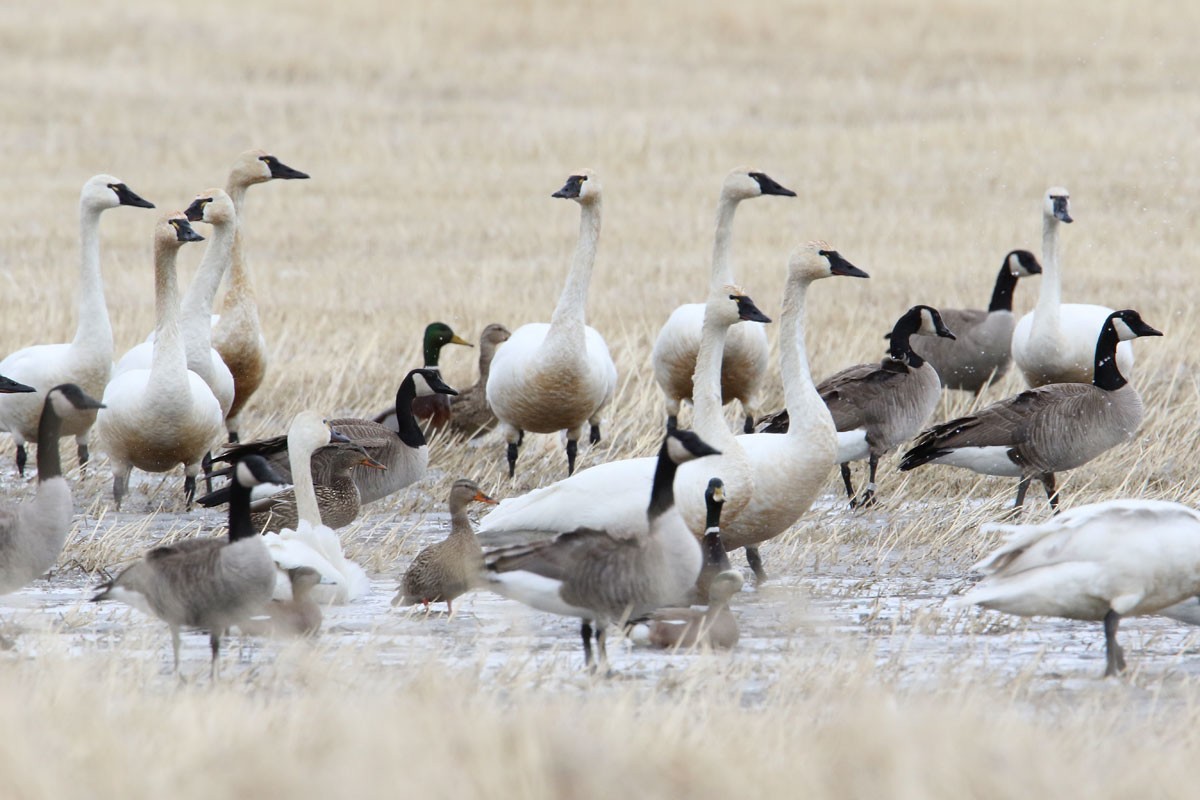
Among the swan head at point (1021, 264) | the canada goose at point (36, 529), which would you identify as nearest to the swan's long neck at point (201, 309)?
the canada goose at point (36, 529)

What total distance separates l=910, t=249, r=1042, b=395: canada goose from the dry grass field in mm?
256

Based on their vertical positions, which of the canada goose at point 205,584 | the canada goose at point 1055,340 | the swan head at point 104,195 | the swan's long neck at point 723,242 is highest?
the swan head at point 104,195

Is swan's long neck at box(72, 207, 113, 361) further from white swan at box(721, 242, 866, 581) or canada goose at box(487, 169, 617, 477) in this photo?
white swan at box(721, 242, 866, 581)

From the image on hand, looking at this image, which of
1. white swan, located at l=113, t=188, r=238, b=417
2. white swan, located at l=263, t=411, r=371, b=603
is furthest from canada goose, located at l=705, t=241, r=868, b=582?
white swan, located at l=113, t=188, r=238, b=417

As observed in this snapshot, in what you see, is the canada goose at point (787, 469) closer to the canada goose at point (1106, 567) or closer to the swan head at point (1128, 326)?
the canada goose at point (1106, 567)

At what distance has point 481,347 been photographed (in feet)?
35.1

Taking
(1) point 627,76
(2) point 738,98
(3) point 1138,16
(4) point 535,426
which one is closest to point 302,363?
(4) point 535,426

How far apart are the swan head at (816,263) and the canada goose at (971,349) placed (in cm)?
277

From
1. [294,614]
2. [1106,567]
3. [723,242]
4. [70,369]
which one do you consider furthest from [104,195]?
[1106,567]

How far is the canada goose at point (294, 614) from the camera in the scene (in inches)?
224

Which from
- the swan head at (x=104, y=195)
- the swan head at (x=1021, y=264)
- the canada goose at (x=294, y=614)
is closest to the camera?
the canada goose at (x=294, y=614)

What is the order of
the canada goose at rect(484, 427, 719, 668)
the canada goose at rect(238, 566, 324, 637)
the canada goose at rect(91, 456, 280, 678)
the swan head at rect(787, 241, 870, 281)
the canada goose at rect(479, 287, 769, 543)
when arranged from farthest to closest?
the swan head at rect(787, 241, 870, 281) → the canada goose at rect(479, 287, 769, 543) → the canada goose at rect(238, 566, 324, 637) → the canada goose at rect(484, 427, 719, 668) → the canada goose at rect(91, 456, 280, 678)

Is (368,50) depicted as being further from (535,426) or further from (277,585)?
(277,585)

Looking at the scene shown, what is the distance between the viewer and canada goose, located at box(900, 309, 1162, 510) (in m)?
7.99
